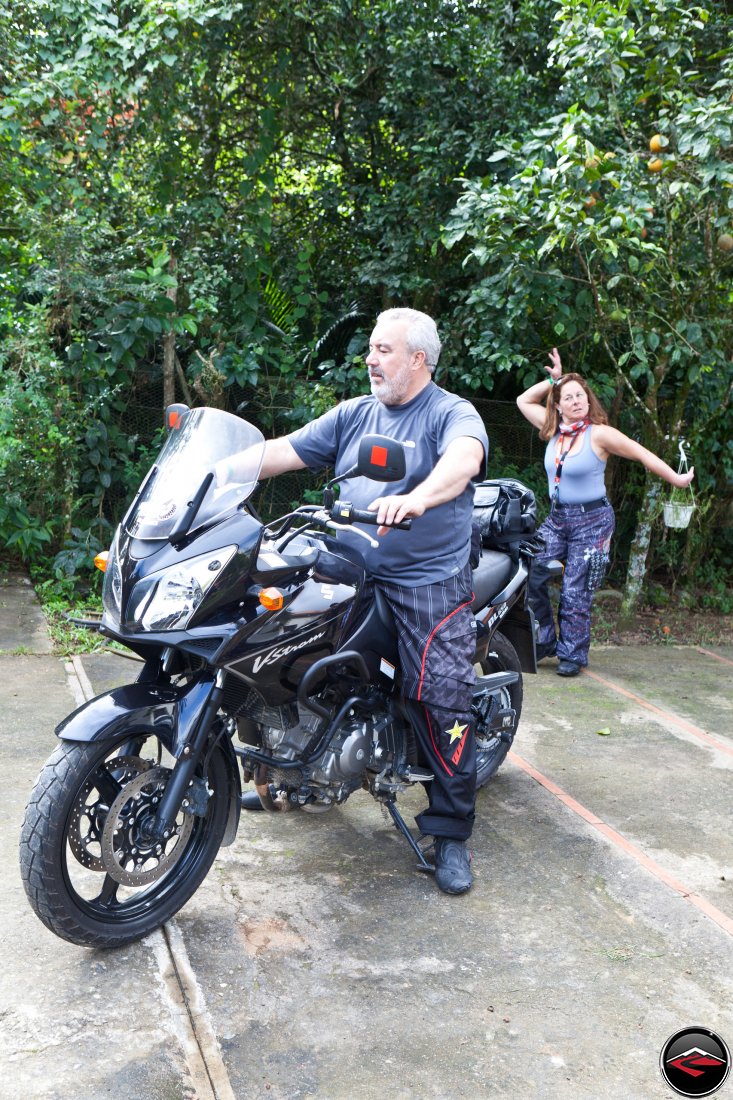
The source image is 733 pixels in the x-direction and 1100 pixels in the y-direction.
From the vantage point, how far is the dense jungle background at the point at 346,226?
19.2ft

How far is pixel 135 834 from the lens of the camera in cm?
282

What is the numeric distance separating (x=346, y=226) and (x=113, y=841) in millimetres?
6239

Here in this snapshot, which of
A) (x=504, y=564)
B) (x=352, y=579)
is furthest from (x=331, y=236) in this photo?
(x=352, y=579)

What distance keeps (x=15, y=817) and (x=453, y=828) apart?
1.51 meters

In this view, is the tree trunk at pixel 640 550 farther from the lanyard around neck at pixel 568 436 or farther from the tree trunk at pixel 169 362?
the tree trunk at pixel 169 362

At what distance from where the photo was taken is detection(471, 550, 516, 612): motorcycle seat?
3.76m

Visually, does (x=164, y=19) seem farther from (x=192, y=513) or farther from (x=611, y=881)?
(x=611, y=881)

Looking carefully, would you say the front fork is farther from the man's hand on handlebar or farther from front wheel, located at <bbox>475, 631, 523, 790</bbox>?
front wheel, located at <bbox>475, 631, 523, 790</bbox>

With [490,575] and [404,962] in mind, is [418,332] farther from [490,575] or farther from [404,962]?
[404,962]

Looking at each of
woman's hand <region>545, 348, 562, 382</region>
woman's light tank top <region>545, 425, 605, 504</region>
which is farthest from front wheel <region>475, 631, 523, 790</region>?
woman's hand <region>545, 348, 562, 382</region>

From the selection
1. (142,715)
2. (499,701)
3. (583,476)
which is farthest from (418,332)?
(583,476)

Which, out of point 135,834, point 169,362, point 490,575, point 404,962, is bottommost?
point 404,962

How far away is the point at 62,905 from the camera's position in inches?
105

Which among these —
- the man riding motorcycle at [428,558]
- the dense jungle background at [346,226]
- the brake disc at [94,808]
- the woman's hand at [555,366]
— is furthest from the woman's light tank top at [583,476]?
the brake disc at [94,808]
